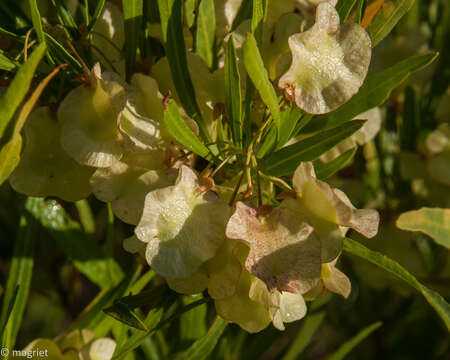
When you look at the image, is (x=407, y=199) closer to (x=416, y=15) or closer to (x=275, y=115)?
(x=416, y=15)

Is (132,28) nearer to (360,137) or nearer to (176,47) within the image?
(176,47)

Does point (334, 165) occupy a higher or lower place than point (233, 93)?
lower

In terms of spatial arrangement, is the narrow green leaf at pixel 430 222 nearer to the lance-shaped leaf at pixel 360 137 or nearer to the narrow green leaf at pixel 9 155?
the lance-shaped leaf at pixel 360 137

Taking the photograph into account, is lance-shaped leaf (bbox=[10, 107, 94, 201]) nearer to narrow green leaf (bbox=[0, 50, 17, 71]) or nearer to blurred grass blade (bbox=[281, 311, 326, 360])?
narrow green leaf (bbox=[0, 50, 17, 71])

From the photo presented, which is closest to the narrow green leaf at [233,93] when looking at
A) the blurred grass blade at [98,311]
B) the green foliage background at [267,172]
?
the green foliage background at [267,172]

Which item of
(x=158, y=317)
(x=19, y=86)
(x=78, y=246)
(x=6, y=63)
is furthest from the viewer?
(x=78, y=246)

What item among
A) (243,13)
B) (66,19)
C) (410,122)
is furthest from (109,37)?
(410,122)
